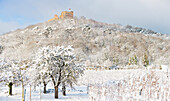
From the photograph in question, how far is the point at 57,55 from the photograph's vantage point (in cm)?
1154

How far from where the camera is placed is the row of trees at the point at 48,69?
36.9 feet

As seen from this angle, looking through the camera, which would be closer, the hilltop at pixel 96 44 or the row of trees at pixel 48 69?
the row of trees at pixel 48 69

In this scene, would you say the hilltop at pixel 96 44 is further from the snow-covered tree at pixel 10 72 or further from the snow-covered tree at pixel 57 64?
the snow-covered tree at pixel 10 72

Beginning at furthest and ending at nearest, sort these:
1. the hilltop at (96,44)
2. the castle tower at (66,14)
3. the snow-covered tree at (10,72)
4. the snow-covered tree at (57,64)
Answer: the castle tower at (66,14)
the hilltop at (96,44)
the snow-covered tree at (10,72)
the snow-covered tree at (57,64)

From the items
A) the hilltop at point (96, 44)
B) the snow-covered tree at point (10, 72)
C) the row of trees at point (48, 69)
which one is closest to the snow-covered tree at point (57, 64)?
the row of trees at point (48, 69)

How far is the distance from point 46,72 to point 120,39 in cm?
9495

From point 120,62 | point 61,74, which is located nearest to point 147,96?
point 61,74

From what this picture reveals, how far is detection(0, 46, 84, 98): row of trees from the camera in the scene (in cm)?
1125

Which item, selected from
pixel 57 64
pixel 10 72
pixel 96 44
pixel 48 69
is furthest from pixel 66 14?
pixel 48 69

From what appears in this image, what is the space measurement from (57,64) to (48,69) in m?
0.69

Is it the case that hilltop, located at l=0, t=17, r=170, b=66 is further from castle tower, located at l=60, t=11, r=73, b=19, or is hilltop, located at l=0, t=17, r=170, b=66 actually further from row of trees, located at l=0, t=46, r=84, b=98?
castle tower, located at l=60, t=11, r=73, b=19

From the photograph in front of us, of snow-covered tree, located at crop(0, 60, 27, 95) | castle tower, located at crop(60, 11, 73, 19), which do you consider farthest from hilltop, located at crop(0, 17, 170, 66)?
castle tower, located at crop(60, 11, 73, 19)

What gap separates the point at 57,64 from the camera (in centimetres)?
1145

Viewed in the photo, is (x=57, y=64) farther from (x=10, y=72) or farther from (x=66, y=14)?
(x=66, y=14)
